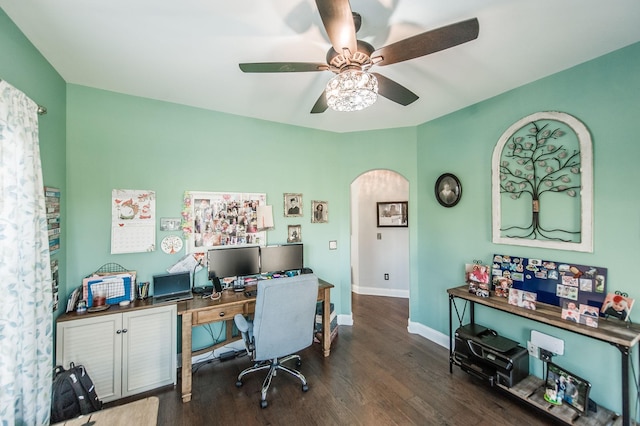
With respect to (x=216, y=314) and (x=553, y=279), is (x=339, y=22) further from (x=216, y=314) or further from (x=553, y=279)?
(x=553, y=279)

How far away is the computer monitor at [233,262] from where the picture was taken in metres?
2.65

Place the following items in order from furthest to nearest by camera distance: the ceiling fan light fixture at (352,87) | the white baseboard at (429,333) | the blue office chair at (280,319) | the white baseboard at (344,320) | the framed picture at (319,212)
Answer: the white baseboard at (344,320) < the framed picture at (319,212) < the white baseboard at (429,333) < the blue office chair at (280,319) < the ceiling fan light fixture at (352,87)

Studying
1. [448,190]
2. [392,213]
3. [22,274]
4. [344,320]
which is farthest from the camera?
[392,213]

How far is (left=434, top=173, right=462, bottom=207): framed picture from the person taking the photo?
2895 millimetres

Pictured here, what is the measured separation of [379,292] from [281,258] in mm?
2588

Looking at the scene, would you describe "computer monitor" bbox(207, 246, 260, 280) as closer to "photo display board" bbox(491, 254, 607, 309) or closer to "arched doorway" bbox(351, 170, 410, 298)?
"photo display board" bbox(491, 254, 607, 309)

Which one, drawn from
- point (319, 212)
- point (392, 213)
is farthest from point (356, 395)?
point (392, 213)

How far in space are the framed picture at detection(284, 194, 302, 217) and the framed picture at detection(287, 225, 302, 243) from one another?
Result: 0.15 metres

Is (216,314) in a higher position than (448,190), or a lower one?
lower

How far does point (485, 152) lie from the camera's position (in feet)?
8.73

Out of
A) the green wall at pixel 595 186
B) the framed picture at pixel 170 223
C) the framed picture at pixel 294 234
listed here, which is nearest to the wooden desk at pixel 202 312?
the framed picture at pixel 170 223

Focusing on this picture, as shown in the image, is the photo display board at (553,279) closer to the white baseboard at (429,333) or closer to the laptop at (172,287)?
the white baseboard at (429,333)

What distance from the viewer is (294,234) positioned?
3.31m

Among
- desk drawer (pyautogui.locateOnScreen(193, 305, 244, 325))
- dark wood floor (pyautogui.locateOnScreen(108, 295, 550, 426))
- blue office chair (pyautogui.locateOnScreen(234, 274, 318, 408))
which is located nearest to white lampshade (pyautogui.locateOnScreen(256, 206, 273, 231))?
desk drawer (pyautogui.locateOnScreen(193, 305, 244, 325))
